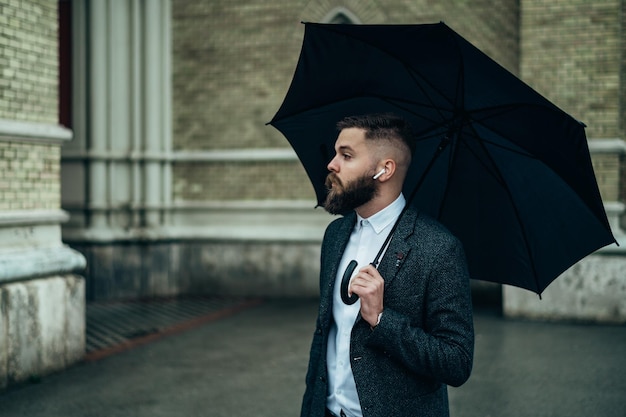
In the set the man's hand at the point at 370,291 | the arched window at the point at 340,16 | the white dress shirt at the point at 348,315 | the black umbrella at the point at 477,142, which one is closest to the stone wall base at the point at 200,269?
the arched window at the point at 340,16

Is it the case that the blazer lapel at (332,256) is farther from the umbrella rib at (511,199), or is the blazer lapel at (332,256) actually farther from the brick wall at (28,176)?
the brick wall at (28,176)

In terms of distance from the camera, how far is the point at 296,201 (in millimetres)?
10391

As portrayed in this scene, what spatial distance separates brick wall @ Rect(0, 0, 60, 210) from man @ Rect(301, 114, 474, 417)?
14.8 feet

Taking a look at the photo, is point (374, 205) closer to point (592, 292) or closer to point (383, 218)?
point (383, 218)

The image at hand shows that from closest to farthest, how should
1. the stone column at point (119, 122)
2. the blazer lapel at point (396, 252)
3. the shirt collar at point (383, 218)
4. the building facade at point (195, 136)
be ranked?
the blazer lapel at point (396, 252) → the shirt collar at point (383, 218) → the building facade at point (195, 136) → the stone column at point (119, 122)

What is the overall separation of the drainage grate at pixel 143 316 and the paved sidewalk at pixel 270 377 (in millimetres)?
416

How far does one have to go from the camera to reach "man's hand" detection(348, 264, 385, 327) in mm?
2170

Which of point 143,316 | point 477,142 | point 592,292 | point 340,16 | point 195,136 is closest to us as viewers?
point 477,142

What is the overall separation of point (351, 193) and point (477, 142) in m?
0.66

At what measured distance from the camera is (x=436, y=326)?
7.34ft

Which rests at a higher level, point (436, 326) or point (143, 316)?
point (436, 326)

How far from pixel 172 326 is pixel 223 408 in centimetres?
323

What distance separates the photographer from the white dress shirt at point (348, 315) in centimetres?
234

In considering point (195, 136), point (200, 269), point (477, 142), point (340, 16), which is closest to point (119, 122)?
point (195, 136)
